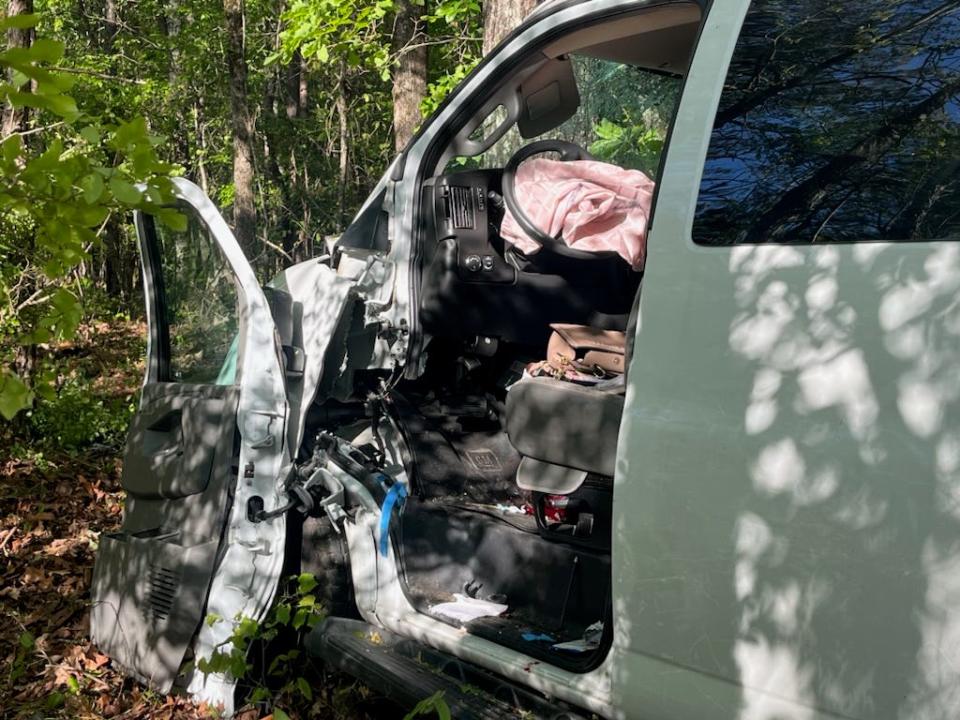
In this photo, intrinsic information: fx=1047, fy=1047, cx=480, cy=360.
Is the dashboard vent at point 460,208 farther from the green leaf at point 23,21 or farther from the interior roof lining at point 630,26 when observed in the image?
the green leaf at point 23,21

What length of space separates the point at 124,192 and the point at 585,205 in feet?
6.53

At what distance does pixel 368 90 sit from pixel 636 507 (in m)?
18.0

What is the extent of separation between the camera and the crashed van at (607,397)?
2229 millimetres

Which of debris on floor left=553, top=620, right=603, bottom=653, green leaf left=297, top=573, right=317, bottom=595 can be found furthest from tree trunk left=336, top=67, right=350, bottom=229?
debris on floor left=553, top=620, right=603, bottom=653

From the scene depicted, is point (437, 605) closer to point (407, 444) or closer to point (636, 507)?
point (407, 444)

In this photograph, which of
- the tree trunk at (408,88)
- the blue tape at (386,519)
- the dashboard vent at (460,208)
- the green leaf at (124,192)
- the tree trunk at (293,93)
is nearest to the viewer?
the green leaf at (124,192)

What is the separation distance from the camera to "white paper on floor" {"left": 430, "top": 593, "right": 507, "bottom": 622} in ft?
12.1

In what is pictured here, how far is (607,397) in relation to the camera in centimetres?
318

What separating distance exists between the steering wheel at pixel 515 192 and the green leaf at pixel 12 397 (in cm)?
224

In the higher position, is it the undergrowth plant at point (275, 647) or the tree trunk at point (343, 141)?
the tree trunk at point (343, 141)

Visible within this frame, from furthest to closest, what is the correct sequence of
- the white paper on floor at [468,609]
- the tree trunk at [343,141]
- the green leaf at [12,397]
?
the tree trunk at [343,141] < the white paper on floor at [468,609] < the green leaf at [12,397]

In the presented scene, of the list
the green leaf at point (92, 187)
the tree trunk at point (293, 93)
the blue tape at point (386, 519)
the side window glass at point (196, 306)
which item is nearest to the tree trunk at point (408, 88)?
the side window glass at point (196, 306)

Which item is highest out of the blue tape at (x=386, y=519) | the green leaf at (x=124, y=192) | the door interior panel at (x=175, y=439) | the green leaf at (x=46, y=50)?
the green leaf at (x=46, y=50)

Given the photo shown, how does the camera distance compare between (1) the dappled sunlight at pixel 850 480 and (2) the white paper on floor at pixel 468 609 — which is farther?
(2) the white paper on floor at pixel 468 609
